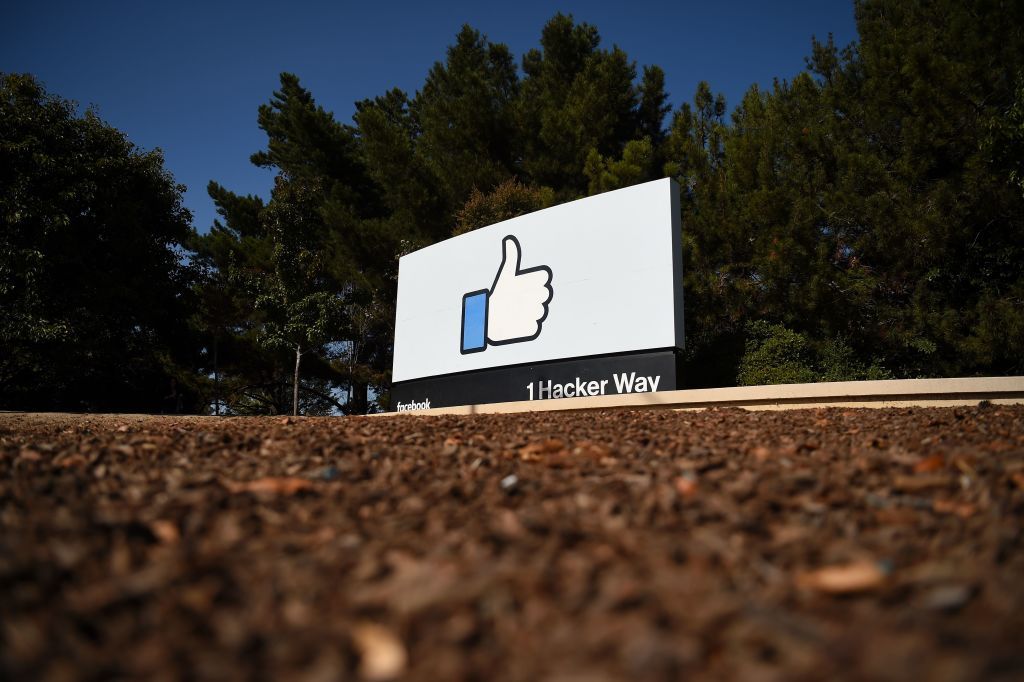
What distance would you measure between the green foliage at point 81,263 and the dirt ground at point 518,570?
13193 millimetres

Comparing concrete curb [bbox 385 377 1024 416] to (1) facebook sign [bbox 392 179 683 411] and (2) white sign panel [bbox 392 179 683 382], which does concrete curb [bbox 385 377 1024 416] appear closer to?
(1) facebook sign [bbox 392 179 683 411]

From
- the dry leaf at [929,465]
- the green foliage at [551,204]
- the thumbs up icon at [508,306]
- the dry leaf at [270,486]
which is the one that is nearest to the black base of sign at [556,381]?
the thumbs up icon at [508,306]

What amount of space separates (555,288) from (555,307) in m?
0.27

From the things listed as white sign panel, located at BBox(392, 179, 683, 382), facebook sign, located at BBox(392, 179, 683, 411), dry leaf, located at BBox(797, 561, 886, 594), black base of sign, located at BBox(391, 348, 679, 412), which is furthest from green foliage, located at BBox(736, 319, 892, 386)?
dry leaf, located at BBox(797, 561, 886, 594)

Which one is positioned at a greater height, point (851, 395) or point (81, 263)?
point (81, 263)

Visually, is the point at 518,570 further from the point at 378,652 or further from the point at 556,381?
the point at 556,381

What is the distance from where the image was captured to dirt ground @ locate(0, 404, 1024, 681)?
94 cm

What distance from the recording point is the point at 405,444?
2.86m

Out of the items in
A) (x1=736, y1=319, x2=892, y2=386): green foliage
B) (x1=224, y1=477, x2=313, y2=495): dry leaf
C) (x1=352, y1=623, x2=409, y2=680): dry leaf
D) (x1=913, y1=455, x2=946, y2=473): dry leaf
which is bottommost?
(x1=352, y1=623, x2=409, y2=680): dry leaf

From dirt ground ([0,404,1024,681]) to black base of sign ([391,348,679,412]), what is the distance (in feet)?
15.5

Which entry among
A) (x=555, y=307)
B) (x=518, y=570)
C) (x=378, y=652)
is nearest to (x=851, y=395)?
(x=555, y=307)

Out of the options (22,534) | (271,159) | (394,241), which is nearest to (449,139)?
(394,241)

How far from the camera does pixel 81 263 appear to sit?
13.4 metres

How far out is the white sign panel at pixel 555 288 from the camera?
7.14 m
